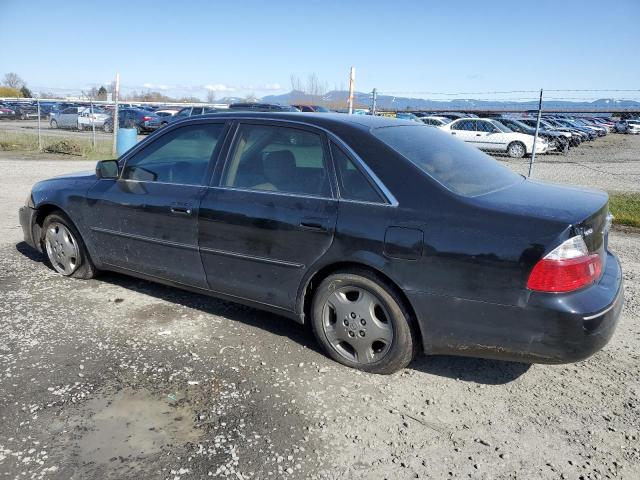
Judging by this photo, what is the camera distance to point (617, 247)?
6.36m

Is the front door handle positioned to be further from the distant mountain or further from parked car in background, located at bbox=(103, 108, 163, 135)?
parked car in background, located at bbox=(103, 108, 163, 135)

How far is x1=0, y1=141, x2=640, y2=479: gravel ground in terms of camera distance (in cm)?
251

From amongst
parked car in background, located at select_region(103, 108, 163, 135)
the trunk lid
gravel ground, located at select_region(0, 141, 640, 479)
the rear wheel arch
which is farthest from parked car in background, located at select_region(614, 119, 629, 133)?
the rear wheel arch

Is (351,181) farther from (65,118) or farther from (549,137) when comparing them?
(65,118)

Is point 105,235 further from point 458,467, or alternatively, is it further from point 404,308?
point 458,467

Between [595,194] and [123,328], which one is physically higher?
[595,194]

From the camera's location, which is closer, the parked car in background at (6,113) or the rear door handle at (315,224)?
the rear door handle at (315,224)

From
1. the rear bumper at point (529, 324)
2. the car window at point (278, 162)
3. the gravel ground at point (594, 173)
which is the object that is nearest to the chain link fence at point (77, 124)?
the car window at point (278, 162)

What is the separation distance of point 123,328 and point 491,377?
104 inches

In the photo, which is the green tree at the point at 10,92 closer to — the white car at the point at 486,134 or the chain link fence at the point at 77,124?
the chain link fence at the point at 77,124

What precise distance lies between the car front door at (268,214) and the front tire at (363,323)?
0.77 feet

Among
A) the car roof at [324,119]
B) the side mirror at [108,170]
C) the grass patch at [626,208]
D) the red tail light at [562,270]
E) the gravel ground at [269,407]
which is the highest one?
the car roof at [324,119]

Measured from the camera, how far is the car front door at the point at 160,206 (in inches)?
154

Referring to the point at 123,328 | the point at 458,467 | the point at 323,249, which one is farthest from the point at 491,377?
the point at 123,328
